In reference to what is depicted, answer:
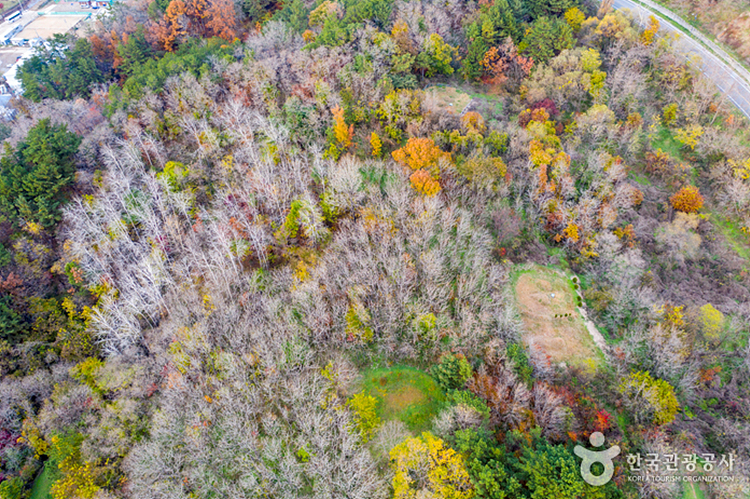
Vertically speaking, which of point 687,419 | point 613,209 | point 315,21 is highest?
point 315,21

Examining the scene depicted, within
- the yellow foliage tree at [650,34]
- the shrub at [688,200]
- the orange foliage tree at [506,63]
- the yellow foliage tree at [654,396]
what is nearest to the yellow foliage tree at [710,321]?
the yellow foliage tree at [654,396]

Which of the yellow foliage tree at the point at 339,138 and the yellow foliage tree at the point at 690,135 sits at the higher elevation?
the yellow foliage tree at the point at 339,138

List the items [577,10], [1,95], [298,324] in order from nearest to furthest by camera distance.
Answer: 1. [298,324]
2. [577,10]
3. [1,95]

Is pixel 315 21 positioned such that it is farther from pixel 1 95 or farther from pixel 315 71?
pixel 1 95

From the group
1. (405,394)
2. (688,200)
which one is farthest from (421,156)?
(688,200)

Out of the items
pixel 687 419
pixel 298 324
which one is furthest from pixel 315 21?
pixel 687 419

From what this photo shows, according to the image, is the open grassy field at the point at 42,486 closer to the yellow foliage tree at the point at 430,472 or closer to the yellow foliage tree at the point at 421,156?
the yellow foliage tree at the point at 430,472

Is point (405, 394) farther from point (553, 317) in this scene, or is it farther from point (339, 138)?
point (339, 138)
